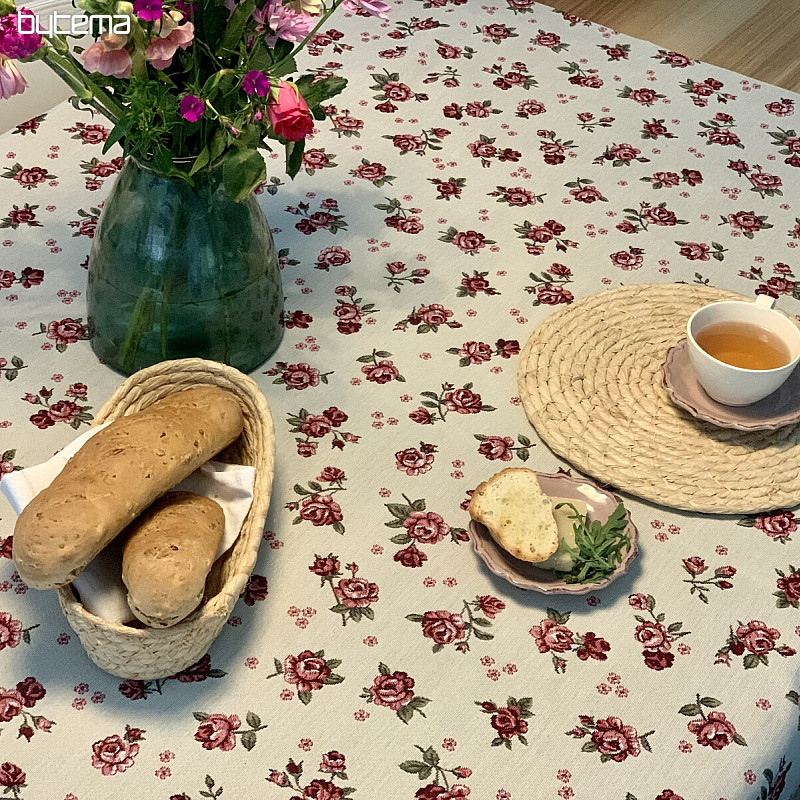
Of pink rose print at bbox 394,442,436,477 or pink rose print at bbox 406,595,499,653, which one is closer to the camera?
pink rose print at bbox 406,595,499,653

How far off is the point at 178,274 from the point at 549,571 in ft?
1.57

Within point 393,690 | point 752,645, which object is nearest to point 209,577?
point 393,690

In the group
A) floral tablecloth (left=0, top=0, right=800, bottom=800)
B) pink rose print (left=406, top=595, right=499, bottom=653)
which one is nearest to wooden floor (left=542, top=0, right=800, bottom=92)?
floral tablecloth (left=0, top=0, right=800, bottom=800)

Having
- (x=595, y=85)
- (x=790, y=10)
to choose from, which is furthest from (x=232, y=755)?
(x=790, y=10)

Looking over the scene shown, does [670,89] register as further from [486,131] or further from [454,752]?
[454,752]

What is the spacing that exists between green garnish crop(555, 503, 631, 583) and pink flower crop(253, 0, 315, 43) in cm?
51

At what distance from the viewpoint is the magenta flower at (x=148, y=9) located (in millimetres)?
→ 812

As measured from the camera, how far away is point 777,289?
137 centimetres

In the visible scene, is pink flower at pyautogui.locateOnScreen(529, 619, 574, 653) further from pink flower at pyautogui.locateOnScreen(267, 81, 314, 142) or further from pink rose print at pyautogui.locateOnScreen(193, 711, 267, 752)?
pink flower at pyautogui.locateOnScreen(267, 81, 314, 142)

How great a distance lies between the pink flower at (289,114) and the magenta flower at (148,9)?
116 millimetres

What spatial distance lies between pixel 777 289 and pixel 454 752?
2.58ft

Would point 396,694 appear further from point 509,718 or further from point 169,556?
point 169,556

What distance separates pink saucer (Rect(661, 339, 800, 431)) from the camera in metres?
1.11

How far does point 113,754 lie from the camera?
875 millimetres
